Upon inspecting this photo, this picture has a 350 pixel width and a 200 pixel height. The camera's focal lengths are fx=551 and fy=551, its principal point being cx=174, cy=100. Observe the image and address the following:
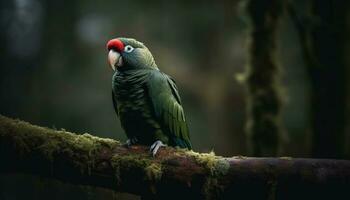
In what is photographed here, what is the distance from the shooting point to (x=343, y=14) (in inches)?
253

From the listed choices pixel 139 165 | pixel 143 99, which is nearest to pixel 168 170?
pixel 139 165

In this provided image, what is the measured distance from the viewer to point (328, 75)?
639 cm

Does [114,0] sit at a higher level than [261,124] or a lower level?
higher

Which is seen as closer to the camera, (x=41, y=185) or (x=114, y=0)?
(x=41, y=185)

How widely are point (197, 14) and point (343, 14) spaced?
8.48 m

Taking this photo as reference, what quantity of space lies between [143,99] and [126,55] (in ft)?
1.25

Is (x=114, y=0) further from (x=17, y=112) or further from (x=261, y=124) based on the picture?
(x=261, y=124)

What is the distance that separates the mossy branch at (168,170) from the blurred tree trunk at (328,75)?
2.87 metres

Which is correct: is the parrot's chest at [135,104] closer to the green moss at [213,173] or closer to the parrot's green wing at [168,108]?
the parrot's green wing at [168,108]

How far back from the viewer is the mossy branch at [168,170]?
3.48m

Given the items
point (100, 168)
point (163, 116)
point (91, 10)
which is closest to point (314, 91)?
point (163, 116)

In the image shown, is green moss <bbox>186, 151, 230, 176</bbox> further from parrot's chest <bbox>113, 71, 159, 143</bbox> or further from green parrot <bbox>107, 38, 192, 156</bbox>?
parrot's chest <bbox>113, 71, 159, 143</bbox>

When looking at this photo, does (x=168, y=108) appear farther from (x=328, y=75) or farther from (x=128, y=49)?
(x=328, y=75)

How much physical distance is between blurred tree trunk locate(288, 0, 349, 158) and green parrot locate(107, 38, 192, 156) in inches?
98.3
